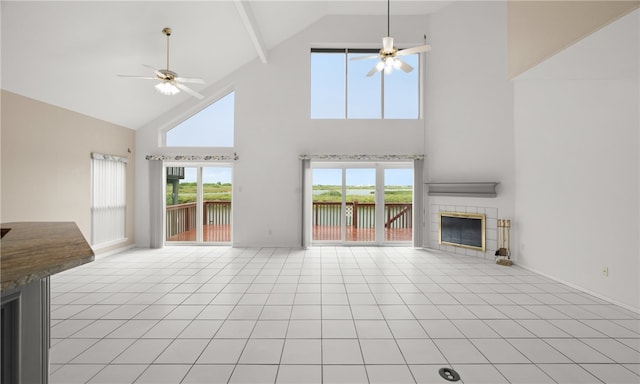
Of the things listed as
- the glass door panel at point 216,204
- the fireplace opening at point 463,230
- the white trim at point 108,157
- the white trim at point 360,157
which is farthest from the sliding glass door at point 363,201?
the white trim at point 108,157

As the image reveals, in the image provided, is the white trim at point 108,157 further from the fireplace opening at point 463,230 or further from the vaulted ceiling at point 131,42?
the fireplace opening at point 463,230

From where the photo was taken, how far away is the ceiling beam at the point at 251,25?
12.8 ft

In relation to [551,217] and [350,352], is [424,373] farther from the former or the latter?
[551,217]

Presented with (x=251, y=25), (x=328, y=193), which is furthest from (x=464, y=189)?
(x=251, y=25)

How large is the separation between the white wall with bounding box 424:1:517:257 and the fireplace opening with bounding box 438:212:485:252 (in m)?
0.12

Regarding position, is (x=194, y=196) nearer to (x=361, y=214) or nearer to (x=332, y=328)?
(x=361, y=214)

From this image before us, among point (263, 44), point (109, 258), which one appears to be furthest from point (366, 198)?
point (109, 258)

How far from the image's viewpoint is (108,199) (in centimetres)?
507

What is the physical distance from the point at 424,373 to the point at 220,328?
5.81 ft

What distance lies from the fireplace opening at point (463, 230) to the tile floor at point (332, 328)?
0.83 meters

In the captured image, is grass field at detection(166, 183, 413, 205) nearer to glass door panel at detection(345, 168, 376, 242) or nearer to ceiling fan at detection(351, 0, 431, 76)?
glass door panel at detection(345, 168, 376, 242)

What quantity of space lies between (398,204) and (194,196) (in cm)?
458

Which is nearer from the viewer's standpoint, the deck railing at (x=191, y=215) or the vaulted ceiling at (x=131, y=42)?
the vaulted ceiling at (x=131, y=42)

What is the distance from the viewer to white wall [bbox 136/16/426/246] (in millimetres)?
5668
